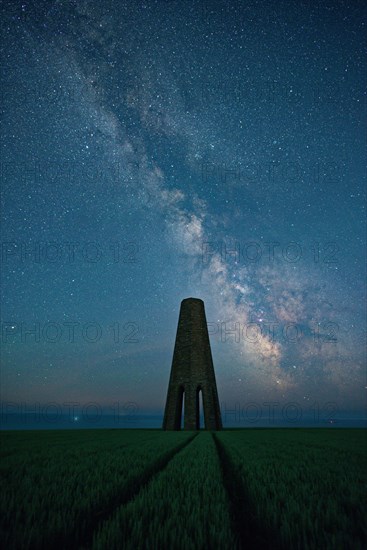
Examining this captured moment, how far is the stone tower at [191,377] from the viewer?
2142 centimetres

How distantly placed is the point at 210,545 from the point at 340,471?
2796mm

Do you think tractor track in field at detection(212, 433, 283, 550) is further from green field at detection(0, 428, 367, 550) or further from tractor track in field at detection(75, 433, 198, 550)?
tractor track in field at detection(75, 433, 198, 550)

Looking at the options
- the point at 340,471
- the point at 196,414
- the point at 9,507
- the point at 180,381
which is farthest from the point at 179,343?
the point at 9,507

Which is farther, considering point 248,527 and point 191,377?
point 191,377

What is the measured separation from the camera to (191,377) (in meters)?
22.0

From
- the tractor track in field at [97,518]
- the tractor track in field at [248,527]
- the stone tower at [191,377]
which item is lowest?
the tractor track in field at [248,527]

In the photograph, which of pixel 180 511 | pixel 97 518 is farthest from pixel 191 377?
pixel 97 518

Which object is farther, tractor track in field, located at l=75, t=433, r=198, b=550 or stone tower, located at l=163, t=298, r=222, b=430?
stone tower, located at l=163, t=298, r=222, b=430

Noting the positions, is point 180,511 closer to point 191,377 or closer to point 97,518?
point 97,518

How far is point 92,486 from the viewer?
2.15 meters

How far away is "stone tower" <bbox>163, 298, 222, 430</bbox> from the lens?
21422 mm

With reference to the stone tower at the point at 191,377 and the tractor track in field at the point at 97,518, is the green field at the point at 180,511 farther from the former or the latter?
the stone tower at the point at 191,377

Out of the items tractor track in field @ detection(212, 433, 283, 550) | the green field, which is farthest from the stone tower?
tractor track in field @ detection(212, 433, 283, 550)

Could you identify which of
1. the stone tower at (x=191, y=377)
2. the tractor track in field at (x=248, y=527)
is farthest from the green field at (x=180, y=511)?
the stone tower at (x=191, y=377)
